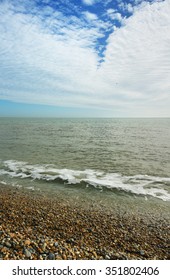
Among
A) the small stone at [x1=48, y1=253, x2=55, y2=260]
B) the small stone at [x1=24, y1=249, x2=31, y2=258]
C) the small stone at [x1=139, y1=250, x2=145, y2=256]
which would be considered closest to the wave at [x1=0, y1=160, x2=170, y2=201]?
the small stone at [x1=139, y1=250, x2=145, y2=256]

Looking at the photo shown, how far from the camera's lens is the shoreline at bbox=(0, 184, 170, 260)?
274 inches

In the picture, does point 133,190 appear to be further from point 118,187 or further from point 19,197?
point 19,197

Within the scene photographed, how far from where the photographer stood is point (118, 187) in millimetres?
15906

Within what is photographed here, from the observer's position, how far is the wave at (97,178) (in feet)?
51.1

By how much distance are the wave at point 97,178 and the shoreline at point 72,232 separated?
3.74m

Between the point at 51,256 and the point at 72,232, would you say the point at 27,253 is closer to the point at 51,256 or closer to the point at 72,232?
the point at 51,256

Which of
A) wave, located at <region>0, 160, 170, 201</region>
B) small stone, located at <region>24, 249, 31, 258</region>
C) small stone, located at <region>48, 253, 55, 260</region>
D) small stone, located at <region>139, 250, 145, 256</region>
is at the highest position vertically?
small stone, located at <region>24, 249, 31, 258</region>

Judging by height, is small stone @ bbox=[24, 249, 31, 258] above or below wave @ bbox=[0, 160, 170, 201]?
above

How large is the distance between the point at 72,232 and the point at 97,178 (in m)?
9.12

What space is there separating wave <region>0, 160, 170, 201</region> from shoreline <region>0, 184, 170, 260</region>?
3737 mm

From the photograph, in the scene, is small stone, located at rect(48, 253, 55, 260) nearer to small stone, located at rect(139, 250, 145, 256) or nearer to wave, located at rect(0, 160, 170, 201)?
small stone, located at rect(139, 250, 145, 256)

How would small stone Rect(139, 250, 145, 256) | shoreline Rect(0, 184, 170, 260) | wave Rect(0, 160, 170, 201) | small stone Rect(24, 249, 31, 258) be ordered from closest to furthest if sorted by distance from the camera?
1. small stone Rect(24, 249, 31, 258)
2. shoreline Rect(0, 184, 170, 260)
3. small stone Rect(139, 250, 145, 256)
4. wave Rect(0, 160, 170, 201)
